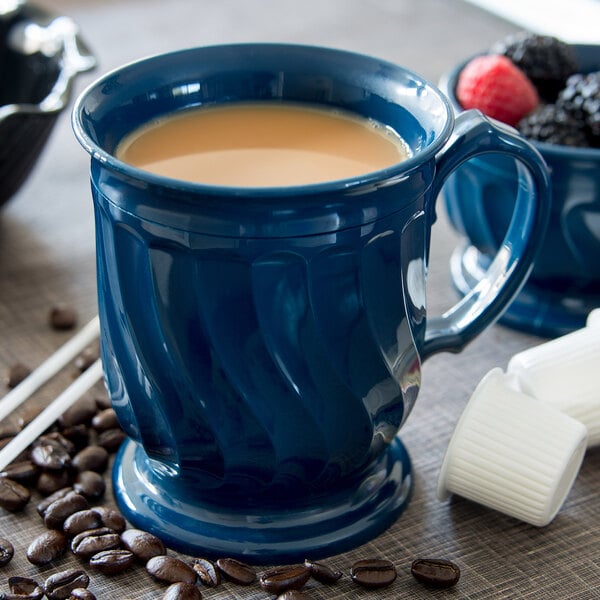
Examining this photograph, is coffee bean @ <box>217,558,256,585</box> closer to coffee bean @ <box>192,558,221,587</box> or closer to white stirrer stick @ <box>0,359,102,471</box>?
coffee bean @ <box>192,558,221,587</box>

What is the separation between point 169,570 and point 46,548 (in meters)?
0.10

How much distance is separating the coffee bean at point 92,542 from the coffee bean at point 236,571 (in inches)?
3.4

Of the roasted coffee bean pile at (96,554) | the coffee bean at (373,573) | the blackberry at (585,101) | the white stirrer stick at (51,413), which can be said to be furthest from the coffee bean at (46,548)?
the blackberry at (585,101)

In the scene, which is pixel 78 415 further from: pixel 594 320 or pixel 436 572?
pixel 594 320

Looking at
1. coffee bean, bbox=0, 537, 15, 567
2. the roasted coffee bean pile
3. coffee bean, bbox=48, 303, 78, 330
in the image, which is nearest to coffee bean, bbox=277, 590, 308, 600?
the roasted coffee bean pile

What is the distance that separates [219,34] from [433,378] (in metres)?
0.90

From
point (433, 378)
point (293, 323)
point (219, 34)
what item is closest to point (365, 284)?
point (293, 323)

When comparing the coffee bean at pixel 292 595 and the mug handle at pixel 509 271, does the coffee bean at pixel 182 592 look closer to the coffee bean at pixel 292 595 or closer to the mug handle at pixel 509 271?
the coffee bean at pixel 292 595

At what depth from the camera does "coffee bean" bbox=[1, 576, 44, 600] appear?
77 centimetres

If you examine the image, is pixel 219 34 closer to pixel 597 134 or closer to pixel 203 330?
pixel 597 134

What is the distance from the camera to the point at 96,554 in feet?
2.71

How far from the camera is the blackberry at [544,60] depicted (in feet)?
3.84

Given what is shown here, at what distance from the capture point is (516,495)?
A: 2.83 ft

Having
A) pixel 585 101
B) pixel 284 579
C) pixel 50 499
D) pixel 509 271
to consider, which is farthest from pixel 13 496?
pixel 585 101
